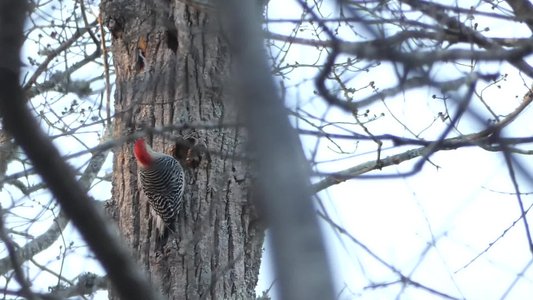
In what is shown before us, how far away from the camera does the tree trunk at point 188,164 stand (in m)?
3.63

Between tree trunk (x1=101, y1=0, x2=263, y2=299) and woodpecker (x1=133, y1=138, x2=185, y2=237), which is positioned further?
woodpecker (x1=133, y1=138, x2=185, y2=237)

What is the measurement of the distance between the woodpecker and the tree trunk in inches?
1.8

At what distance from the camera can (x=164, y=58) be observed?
13.2ft

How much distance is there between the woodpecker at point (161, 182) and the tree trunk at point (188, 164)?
1.8 inches

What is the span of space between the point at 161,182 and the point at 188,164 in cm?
45

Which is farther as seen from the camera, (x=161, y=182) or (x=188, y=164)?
(x=161, y=182)

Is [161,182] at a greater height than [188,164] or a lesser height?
greater

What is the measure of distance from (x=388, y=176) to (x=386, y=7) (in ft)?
1.72

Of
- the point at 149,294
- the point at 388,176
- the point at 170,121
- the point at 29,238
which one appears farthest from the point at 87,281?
the point at 149,294

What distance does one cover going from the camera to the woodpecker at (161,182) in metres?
3.83

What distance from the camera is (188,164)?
156 inches

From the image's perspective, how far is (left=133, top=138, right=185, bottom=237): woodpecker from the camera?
3826 mm

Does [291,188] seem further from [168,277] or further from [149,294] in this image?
[168,277]

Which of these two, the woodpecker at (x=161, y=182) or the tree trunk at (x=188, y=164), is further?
the woodpecker at (x=161, y=182)
